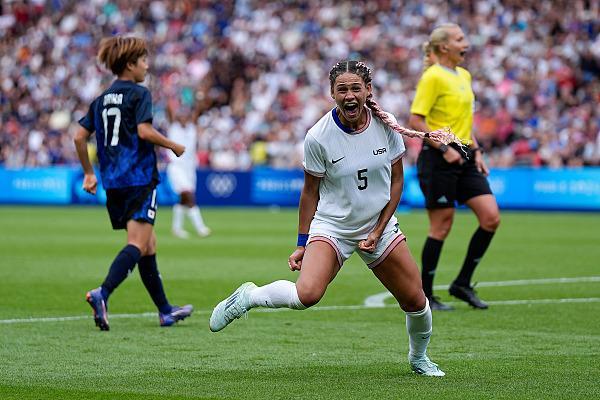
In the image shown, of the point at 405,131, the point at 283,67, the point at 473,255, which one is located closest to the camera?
the point at 405,131

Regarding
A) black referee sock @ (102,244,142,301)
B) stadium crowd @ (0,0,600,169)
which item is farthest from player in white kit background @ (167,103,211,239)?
black referee sock @ (102,244,142,301)

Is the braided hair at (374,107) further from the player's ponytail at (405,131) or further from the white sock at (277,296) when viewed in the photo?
the white sock at (277,296)

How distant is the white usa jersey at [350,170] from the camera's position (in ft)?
23.2

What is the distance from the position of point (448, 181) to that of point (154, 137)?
2842 millimetres

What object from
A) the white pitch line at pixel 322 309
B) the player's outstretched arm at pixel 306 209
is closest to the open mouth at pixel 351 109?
the player's outstretched arm at pixel 306 209

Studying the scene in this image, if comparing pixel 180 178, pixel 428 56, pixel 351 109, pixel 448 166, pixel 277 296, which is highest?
pixel 428 56

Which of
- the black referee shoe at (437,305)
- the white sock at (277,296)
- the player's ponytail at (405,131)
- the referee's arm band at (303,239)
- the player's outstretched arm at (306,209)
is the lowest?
the black referee shoe at (437,305)

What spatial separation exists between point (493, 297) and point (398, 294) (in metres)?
4.95

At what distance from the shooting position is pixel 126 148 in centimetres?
972

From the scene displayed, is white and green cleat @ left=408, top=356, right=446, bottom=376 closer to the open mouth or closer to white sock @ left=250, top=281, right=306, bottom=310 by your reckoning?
white sock @ left=250, top=281, right=306, bottom=310

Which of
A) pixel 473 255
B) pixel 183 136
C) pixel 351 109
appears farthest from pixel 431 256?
pixel 183 136

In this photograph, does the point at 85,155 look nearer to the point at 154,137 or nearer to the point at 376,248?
the point at 154,137

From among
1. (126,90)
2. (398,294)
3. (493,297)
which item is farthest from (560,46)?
(398,294)

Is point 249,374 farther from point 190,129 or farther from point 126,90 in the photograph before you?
point 190,129
